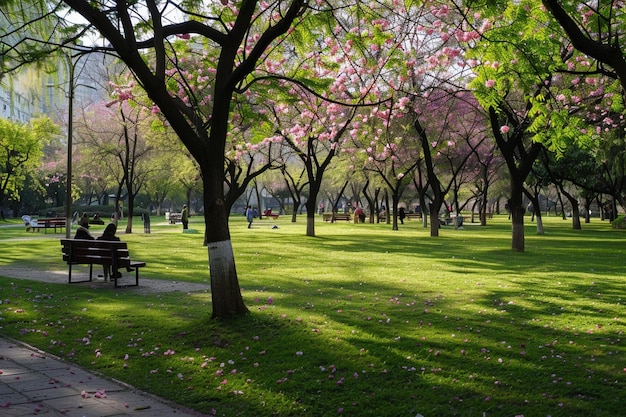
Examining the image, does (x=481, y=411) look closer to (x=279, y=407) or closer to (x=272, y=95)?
(x=279, y=407)

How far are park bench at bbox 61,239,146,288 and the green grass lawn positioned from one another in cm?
56

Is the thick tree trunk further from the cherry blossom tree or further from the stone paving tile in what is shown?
the stone paving tile

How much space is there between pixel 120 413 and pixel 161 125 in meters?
6.39

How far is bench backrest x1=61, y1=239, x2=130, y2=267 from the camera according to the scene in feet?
39.7

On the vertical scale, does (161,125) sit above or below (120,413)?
above

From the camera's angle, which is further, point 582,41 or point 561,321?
point 561,321

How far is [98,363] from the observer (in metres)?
6.75

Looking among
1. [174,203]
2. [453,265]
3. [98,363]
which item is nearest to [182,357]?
A: [98,363]

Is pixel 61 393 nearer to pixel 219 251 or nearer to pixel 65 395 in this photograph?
pixel 65 395

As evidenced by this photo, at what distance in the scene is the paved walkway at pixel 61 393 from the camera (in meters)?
5.04

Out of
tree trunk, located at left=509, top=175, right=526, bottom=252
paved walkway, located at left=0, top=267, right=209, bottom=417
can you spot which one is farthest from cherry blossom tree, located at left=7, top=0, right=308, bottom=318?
tree trunk, located at left=509, top=175, right=526, bottom=252

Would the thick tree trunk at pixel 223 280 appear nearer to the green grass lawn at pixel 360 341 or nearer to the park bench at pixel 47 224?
the green grass lawn at pixel 360 341

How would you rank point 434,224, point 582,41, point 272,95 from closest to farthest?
point 582,41, point 272,95, point 434,224

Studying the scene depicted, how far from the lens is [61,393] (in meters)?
5.52
